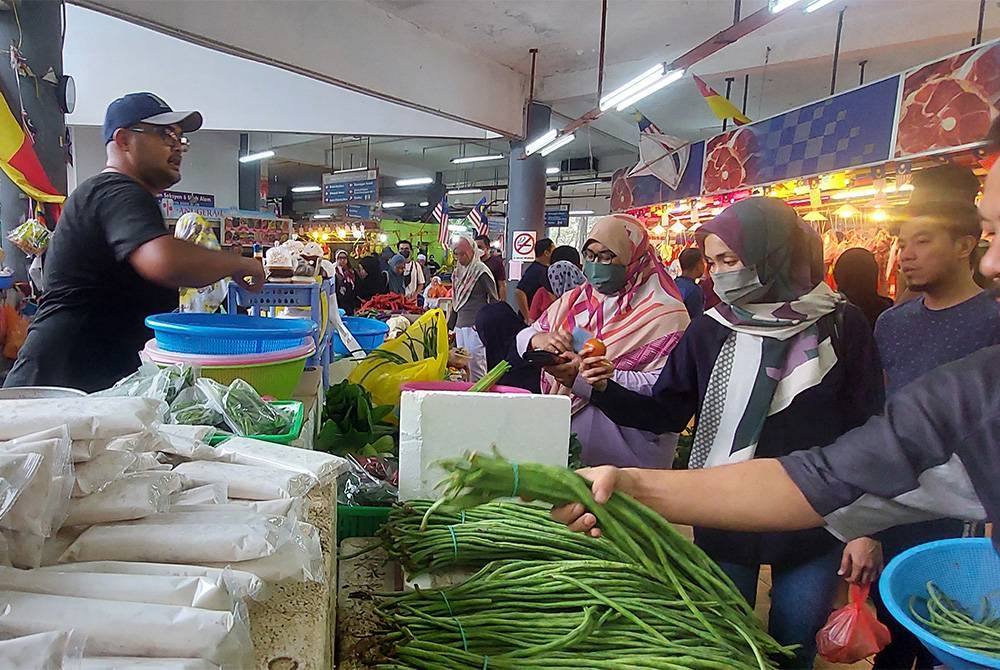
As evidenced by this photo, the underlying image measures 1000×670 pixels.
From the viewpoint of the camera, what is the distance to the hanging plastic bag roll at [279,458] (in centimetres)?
120

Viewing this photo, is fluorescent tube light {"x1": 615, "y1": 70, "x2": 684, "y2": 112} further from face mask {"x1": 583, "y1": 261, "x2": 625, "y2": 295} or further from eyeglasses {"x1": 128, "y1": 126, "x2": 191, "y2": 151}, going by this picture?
eyeglasses {"x1": 128, "y1": 126, "x2": 191, "y2": 151}

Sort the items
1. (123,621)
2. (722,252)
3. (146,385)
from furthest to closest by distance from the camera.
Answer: (722,252) < (146,385) < (123,621)

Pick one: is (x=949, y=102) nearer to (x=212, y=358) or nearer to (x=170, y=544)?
(x=212, y=358)

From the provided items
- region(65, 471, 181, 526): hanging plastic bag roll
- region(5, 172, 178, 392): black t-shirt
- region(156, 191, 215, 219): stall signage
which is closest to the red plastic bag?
region(65, 471, 181, 526): hanging plastic bag roll

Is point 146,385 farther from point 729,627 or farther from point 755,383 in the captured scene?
point 755,383

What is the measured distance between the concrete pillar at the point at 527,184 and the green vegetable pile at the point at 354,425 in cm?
667

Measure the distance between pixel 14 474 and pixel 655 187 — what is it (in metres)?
10.1

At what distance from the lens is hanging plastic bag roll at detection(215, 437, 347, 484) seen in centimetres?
120

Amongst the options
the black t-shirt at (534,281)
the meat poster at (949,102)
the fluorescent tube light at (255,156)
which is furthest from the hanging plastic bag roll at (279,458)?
the fluorescent tube light at (255,156)

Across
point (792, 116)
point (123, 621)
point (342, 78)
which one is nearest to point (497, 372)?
point (123, 621)

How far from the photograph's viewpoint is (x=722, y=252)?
197 centimetres

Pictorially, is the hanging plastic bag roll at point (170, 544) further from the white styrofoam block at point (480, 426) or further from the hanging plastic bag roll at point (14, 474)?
the white styrofoam block at point (480, 426)

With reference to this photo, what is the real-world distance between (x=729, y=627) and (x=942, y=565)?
16.9 inches

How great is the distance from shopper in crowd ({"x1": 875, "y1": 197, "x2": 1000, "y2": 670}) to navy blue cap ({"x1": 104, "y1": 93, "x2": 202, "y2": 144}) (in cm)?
262
